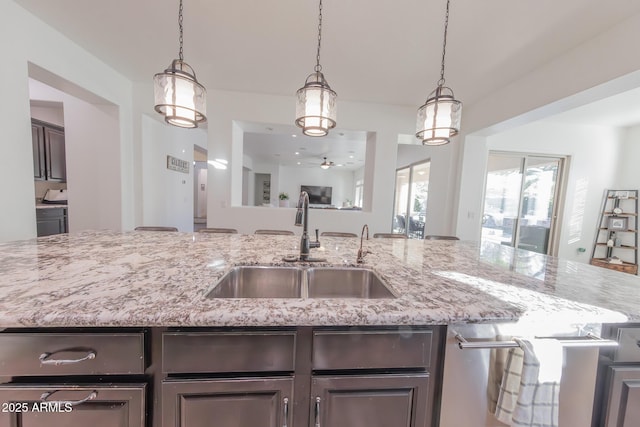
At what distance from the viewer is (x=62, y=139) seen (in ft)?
13.5

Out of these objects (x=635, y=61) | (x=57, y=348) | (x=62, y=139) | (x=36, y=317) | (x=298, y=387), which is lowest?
(x=298, y=387)

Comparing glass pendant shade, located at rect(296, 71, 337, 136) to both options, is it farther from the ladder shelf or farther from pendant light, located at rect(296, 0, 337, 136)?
the ladder shelf

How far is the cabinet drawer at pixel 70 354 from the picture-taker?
67cm

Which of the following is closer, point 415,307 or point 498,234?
point 415,307

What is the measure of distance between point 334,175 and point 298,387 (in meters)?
10.4

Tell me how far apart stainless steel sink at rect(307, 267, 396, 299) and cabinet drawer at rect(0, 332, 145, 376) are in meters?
0.75

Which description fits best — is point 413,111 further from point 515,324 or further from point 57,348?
point 57,348

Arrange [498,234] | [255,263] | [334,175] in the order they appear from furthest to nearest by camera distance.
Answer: [334,175] → [498,234] → [255,263]

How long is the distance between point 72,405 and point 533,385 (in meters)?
1.37

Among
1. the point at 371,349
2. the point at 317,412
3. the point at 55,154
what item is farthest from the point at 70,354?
the point at 55,154

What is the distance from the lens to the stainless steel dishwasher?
31.0 inches

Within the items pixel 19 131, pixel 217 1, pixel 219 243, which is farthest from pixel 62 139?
pixel 219 243

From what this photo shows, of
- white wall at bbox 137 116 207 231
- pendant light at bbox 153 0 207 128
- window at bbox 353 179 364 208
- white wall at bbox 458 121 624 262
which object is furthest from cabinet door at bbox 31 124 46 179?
window at bbox 353 179 364 208

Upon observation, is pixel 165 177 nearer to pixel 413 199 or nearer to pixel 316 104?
pixel 316 104
